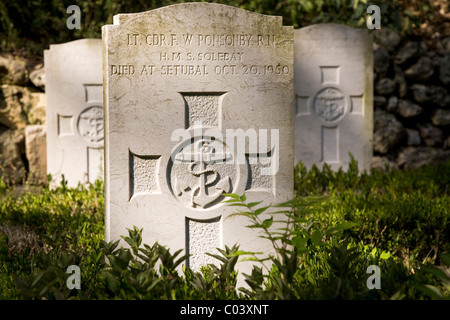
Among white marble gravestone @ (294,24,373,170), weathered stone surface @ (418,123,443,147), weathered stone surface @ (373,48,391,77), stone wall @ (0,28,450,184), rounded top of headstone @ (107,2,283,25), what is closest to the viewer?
rounded top of headstone @ (107,2,283,25)

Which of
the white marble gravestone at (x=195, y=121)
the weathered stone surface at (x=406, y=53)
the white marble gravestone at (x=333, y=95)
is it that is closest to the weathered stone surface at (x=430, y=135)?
the weathered stone surface at (x=406, y=53)

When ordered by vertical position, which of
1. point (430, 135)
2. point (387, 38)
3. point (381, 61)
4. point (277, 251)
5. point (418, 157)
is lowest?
point (277, 251)

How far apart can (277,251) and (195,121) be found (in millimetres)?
938

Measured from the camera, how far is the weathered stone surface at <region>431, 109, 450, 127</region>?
22.9 ft

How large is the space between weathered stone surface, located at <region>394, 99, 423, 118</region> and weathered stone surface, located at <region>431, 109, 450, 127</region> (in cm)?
28

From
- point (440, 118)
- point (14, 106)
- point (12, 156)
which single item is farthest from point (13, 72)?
point (440, 118)

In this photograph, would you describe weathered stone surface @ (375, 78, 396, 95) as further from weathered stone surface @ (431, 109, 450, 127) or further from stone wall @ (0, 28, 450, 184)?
weathered stone surface @ (431, 109, 450, 127)

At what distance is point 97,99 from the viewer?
5613mm

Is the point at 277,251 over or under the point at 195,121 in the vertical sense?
under

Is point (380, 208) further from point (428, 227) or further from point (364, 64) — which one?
point (364, 64)

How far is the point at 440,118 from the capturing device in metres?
6.98

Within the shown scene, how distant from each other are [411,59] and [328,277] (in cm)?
498

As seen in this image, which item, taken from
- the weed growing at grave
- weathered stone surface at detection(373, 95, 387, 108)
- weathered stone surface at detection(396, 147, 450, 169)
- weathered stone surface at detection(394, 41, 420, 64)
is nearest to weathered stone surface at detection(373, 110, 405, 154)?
weathered stone surface at detection(373, 95, 387, 108)

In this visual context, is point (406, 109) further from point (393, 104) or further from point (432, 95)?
point (432, 95)
